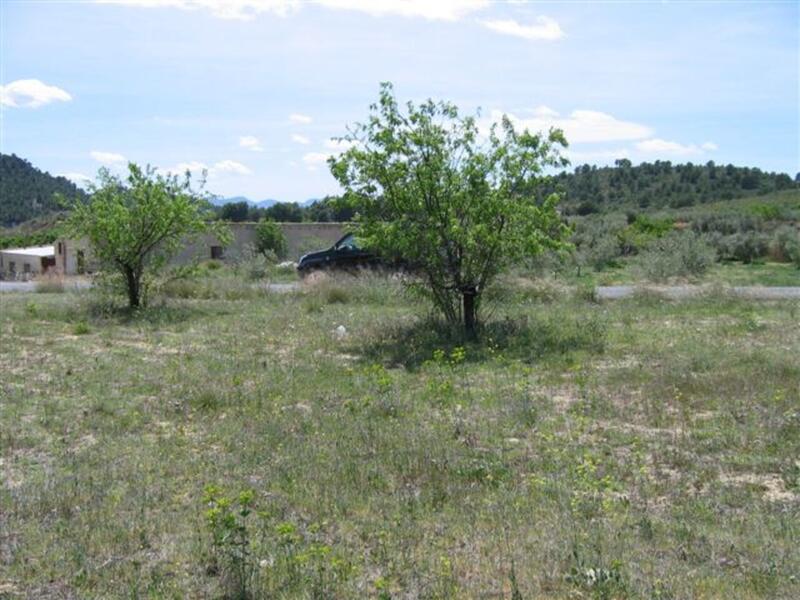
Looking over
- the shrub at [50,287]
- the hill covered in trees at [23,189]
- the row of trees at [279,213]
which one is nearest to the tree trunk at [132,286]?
the shrub at [50,287]

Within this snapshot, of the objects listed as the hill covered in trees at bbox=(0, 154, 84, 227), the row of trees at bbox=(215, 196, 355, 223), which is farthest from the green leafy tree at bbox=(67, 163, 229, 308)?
the hill covered in trees at bbox=(0, 154, 84, 227)

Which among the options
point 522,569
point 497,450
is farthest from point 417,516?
point 497,450

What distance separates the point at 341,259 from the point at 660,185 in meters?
51.8

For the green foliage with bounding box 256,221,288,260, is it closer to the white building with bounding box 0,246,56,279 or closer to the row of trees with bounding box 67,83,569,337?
the white building with bounding box 0,246,56,279

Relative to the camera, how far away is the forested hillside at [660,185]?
62000mm

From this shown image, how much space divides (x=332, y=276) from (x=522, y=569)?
15.4 m

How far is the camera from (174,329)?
1369 centimetres

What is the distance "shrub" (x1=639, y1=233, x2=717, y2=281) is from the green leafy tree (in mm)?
12134

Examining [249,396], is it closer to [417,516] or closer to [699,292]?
[417,516]

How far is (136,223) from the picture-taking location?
1590 cm

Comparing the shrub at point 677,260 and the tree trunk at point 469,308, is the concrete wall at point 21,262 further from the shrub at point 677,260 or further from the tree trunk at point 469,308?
the tree trunk at point 469,308

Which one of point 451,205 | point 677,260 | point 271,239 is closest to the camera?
point 451,205

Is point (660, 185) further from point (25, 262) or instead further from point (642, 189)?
point (25, 262)

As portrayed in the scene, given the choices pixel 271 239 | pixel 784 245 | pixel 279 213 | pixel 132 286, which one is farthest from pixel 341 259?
pixel 279 213
